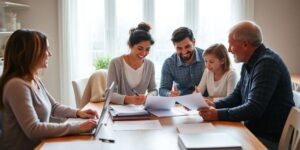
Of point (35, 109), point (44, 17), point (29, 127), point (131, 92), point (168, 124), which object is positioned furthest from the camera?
point (44, 17)

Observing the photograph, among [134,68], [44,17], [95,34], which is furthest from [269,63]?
[44,17]

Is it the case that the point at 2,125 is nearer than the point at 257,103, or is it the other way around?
the point at 2,125

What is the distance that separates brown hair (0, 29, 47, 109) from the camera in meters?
A: 1.66

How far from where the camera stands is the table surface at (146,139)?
4.88 feet

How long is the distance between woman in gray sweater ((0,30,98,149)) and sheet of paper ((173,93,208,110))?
0.56 metres

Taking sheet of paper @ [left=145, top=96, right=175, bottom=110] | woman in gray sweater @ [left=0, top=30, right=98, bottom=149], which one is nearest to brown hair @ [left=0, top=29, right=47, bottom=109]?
woman in gray sweater @ [left=0, top=30, right=98, bottom=149]

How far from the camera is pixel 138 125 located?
1839 millimetres

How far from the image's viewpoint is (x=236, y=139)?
159 cm

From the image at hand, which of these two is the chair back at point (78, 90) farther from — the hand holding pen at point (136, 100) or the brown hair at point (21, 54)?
the brown hair at point (21, 54)

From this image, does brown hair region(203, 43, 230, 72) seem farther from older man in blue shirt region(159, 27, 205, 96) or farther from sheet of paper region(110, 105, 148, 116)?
sheet of paper region(110, 105, 148, 116)

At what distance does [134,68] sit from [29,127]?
1.27 metres

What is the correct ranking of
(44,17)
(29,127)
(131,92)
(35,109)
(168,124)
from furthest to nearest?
(44,17) < (131,92) < (168,124) < (35,109) < (29,127)

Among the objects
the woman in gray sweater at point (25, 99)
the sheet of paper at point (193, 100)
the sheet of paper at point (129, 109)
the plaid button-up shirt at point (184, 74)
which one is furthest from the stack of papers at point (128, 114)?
the plaid button-up shirt at point (184, 74)

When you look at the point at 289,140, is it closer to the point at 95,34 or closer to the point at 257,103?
the point at 257,103
